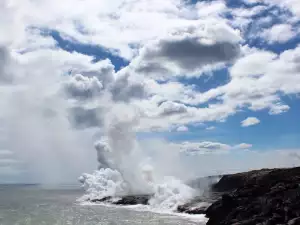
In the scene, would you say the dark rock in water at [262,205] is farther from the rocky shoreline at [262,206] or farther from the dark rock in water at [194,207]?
the dark rock in water at [194,207]

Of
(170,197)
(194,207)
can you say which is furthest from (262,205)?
(170,197)

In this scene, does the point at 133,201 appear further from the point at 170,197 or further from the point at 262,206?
the point at 262,206

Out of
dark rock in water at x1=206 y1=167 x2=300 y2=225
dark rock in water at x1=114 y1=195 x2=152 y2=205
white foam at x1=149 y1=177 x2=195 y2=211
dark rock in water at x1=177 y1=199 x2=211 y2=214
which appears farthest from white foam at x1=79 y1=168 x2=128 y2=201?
dark rock in water at x1=206 y1=167 x2=300 y2=225

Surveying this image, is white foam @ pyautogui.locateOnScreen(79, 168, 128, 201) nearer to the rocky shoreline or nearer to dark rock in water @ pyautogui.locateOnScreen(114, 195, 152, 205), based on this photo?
dark rock in water @ pyautogui.locateOnScreen(114, 195, 152, 205)

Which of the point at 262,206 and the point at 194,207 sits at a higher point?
the point at 262,206

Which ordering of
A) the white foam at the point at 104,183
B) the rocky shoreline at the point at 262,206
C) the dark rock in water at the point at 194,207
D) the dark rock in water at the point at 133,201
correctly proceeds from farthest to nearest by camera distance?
1. the white foam at the point at 104,183
2. the dark rock in water at the point at 133,201
3. the dark rock in water at the point at 194,207
4. the rocky shoreline at the point at 262,206

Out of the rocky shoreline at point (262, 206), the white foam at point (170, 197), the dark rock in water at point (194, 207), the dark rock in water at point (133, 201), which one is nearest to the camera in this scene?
the rocky shoreline at point (262, 206)

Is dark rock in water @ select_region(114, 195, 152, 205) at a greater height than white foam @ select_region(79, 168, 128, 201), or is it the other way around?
white foam @ select_region(79, 168, 128, 201)

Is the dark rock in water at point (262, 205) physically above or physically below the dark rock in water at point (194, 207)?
above

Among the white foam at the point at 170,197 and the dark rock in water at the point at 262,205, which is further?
the white foam at the point at 170,197

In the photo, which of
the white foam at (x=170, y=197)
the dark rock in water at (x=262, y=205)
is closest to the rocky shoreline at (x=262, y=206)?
the dark rock in water at (x=262, y=205)

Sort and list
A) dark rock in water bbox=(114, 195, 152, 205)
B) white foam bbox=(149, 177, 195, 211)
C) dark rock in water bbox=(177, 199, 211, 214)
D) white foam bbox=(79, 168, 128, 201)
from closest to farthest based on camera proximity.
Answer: dark rock in water bbox=(177, 199, 211, 214), white foam bbox=(149, 177, 195, 211), dark rock in water bbox=(114, 195, 152, 205), white foam bbox=(79, 168, 128, 201)

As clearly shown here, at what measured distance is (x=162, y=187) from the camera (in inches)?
4865

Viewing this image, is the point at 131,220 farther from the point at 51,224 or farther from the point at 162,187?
the point at 162,187
